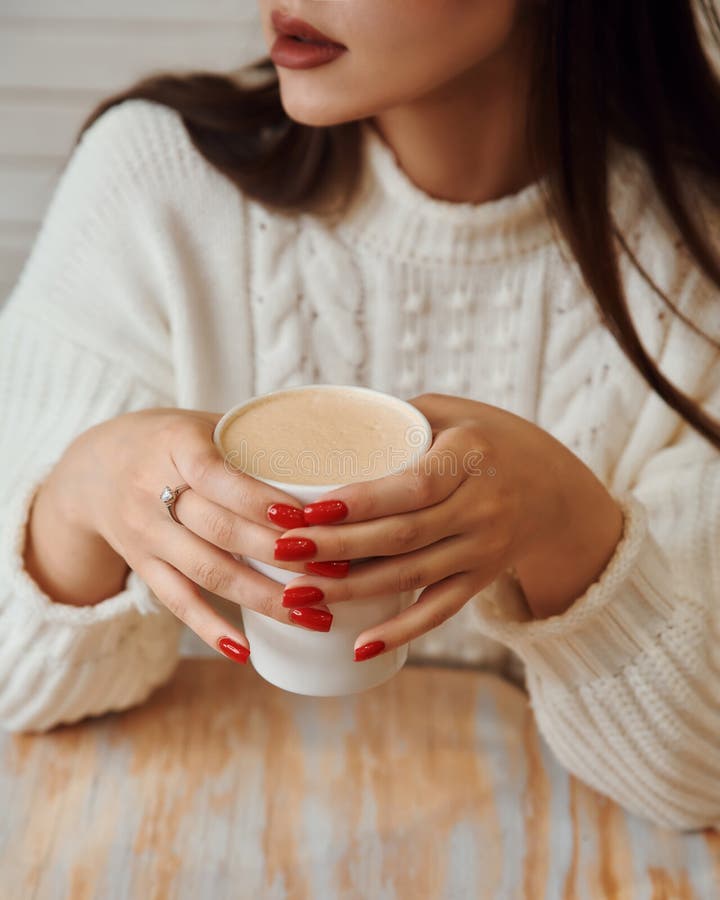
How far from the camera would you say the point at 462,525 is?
0.61 m

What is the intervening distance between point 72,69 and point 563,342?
69cm

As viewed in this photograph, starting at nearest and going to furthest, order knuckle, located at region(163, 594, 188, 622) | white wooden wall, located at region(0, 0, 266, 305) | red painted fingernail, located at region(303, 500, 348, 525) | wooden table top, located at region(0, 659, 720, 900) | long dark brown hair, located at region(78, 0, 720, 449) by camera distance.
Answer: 1. red painted fingernail, located at region(303, 500, 348, 525)
2. knuckle, located at region(163, 594, 188, 622)
3. wooden table top, located at region(0, 659, 720, 900)
4. long dark brown hair, located at region(78, 0, 720, 449)
5. white wooden wall, located at region(0, 0, 266, 305)

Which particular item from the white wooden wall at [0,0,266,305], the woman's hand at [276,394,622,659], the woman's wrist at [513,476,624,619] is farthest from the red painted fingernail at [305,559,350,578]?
the white wooden wall at [0,0,266,305]

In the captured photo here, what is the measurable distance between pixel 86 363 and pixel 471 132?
1.41 ft

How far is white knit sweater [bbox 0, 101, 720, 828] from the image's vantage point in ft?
3.08

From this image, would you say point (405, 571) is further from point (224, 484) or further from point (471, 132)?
point (471, 132)

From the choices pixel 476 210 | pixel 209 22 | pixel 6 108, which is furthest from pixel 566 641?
pixel 6 108

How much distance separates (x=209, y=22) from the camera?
1.19 m

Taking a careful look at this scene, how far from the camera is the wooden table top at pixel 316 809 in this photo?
762 millimetres

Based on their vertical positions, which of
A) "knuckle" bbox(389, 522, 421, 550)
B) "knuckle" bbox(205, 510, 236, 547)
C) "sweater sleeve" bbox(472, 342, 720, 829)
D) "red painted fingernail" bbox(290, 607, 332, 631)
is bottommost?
"sweater sleeve" bbox(472, 342, 720, 829)

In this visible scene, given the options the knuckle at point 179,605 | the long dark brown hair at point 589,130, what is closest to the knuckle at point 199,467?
the knuckle at point 179,605

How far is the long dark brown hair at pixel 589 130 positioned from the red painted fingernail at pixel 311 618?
47 centimetres

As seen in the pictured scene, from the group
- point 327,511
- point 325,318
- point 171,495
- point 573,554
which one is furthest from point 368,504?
point 325,318

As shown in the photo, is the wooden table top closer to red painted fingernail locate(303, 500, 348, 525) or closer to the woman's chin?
red painted fingernail locate(303, 500, 348, 525)
